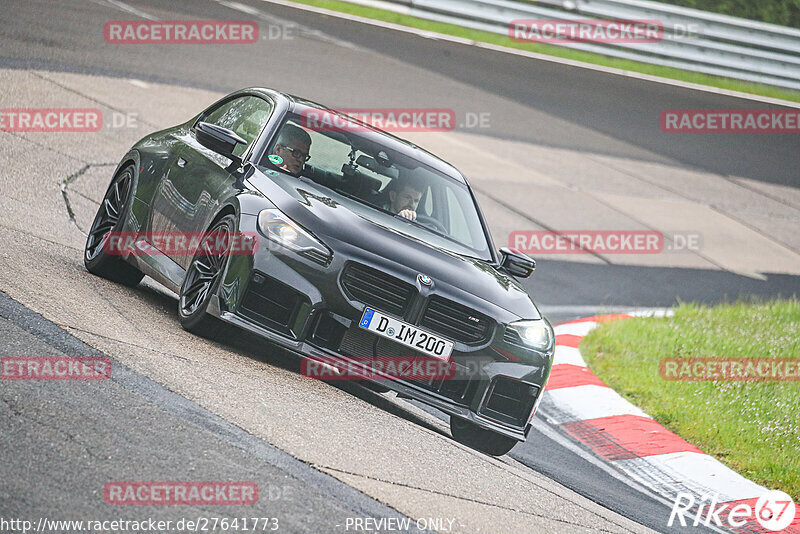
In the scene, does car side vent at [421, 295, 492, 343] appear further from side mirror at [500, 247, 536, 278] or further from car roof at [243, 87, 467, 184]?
car roof at [243, 87, 467, 184]

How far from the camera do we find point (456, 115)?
18875mm

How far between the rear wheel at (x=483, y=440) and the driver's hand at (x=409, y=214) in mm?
1342

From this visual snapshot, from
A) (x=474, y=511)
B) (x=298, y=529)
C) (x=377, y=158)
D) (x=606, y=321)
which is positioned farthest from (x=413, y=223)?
(x=606, y=321)

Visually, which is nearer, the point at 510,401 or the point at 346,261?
the point at 346,261

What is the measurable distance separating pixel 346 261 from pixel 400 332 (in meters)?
0.48

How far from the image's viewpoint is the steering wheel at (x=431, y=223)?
7.70 m

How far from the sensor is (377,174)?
7.68m

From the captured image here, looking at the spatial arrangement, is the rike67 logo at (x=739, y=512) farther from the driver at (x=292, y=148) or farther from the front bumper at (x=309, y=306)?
the driver at (x=292, y=148)

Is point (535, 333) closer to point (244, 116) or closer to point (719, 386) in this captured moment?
point (244, 116)

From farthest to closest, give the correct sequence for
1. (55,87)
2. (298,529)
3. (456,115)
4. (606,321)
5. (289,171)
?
(456,115), (55,87), (606,321), (289,171), (298,529)

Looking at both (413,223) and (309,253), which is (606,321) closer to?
(413,223)

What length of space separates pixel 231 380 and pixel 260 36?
49.0 ft

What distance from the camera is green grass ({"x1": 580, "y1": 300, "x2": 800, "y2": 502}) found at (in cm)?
827

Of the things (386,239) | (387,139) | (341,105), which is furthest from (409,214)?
(341,105)
